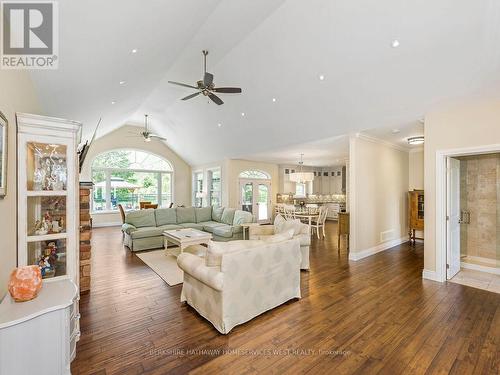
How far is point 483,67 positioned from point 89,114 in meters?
6.66

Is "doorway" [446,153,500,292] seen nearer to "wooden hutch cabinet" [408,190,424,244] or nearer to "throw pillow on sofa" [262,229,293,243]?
"wooden hutch cabinet" [408,190,424,244]

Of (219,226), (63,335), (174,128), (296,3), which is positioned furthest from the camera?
(174,128)

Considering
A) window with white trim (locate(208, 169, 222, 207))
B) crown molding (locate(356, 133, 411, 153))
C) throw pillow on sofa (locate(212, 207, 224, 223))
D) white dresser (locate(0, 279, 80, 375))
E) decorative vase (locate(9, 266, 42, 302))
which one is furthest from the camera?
window with white trim (locate(208, 169, 222, 207))

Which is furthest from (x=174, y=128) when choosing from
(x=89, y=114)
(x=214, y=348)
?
(x=214, y=348)

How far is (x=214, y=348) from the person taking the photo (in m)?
2.18

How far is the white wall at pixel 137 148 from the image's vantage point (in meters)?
9.11

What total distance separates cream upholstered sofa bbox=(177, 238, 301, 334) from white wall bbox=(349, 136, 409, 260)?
102 inches

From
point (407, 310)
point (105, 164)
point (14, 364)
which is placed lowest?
point (407, 310)

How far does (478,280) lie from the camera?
381 cm

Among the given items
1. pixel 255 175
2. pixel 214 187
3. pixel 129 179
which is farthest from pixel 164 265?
pixel 129 179

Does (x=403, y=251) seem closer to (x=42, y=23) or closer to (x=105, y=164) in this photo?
(x=42, y=23)

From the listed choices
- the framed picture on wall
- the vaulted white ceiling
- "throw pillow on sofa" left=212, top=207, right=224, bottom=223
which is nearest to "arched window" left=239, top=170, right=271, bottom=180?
"throw pillow on sofa" left=212, top=207, right=224, bottom=223

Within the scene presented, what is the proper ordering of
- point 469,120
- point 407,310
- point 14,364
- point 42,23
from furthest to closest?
point 469,120 → point 407,310 → point 42,23 → point 14,364

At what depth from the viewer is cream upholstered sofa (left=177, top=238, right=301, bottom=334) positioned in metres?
2.39
